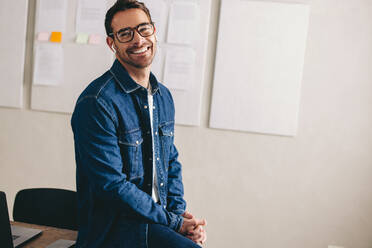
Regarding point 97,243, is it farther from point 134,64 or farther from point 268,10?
point 268,10

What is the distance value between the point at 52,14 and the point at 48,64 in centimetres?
39

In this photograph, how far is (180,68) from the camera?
237cm

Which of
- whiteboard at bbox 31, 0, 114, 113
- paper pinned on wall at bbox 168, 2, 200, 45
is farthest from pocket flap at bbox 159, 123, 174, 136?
whiteboard at bbox 31, 0, 114, 113

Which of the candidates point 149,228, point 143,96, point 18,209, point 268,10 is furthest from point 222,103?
point 18,209

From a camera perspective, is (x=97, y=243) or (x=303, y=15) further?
(x=303, y=15)

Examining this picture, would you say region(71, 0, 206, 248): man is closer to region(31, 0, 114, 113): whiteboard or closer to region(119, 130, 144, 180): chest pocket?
region(119, 130, 144, 180): chest pocket

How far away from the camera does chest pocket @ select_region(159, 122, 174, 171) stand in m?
1.47

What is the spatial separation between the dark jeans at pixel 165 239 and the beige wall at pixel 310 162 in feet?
3.92

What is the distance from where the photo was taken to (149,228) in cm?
124

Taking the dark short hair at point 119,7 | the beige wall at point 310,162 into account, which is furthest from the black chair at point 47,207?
the beige wall at point 310,162

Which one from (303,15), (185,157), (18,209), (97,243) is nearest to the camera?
(97,243)

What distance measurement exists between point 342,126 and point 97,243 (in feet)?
6.19

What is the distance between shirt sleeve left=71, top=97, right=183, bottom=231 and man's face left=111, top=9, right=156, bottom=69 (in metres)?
0.26

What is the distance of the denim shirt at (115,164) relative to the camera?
1198 mm
